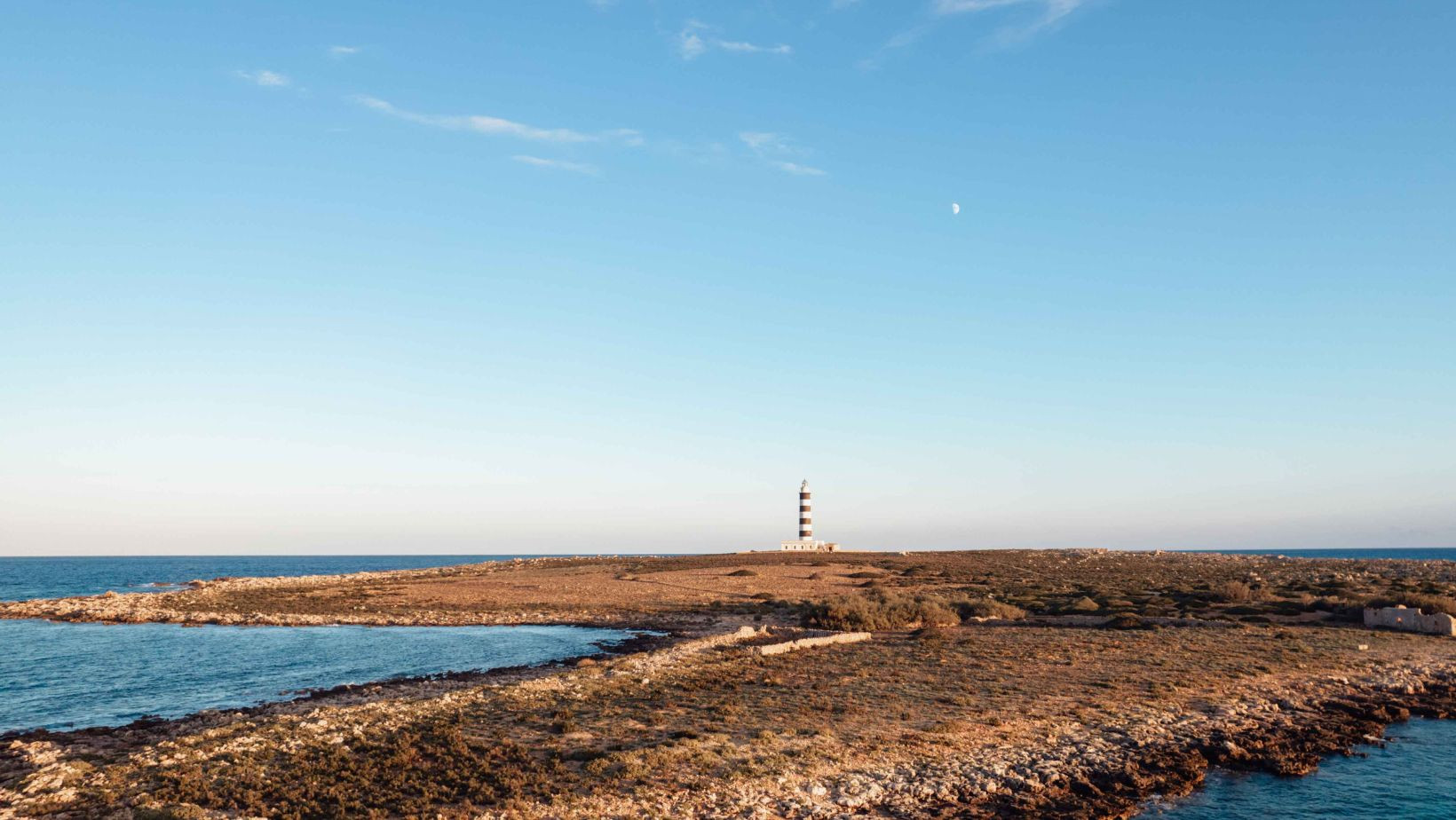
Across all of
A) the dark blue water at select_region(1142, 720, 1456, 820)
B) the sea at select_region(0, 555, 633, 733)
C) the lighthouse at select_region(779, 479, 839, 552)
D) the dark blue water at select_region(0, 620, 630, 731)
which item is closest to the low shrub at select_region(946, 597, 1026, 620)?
the sea at select_region(0, 555, 633, 733)

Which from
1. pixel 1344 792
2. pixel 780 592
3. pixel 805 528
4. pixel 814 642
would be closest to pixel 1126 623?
pixel 814 642

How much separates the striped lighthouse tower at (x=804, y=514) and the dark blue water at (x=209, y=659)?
70298 millimetres

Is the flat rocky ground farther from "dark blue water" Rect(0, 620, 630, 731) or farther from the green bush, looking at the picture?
"dark blue water" Rect(0, 620, 630, 731)

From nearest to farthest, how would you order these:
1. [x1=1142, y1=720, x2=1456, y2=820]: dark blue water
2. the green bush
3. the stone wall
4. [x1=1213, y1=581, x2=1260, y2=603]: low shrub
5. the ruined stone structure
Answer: [x1=1142, y1=720, x2=1456, y2=820]: dark blue water, the stone wall, the ruined stone structure, the green bush, [x1=1213, y1=581, x2=1260, y2=603]: low shrub

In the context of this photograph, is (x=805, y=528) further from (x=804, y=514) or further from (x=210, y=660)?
(x=210, y=660)

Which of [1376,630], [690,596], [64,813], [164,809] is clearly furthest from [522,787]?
[690,596]

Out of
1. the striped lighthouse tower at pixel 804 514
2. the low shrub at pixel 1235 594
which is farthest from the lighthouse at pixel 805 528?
the low shrub at pixel 1235 594

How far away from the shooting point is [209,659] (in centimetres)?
3922

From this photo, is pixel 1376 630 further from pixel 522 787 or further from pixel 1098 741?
pixel 522 787

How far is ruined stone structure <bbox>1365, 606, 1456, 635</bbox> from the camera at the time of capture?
3909 centimetres

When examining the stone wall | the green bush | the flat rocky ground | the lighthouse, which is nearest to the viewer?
the flat rocky ground

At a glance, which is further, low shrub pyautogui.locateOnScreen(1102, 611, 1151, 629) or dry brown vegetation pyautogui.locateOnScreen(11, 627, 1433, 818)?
low shrub pyautogui.locateOnScreen(1102, 611, 1151, 629)

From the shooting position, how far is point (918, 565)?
93.4 m

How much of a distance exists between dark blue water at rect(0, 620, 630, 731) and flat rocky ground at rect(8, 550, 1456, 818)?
15.0 ft
